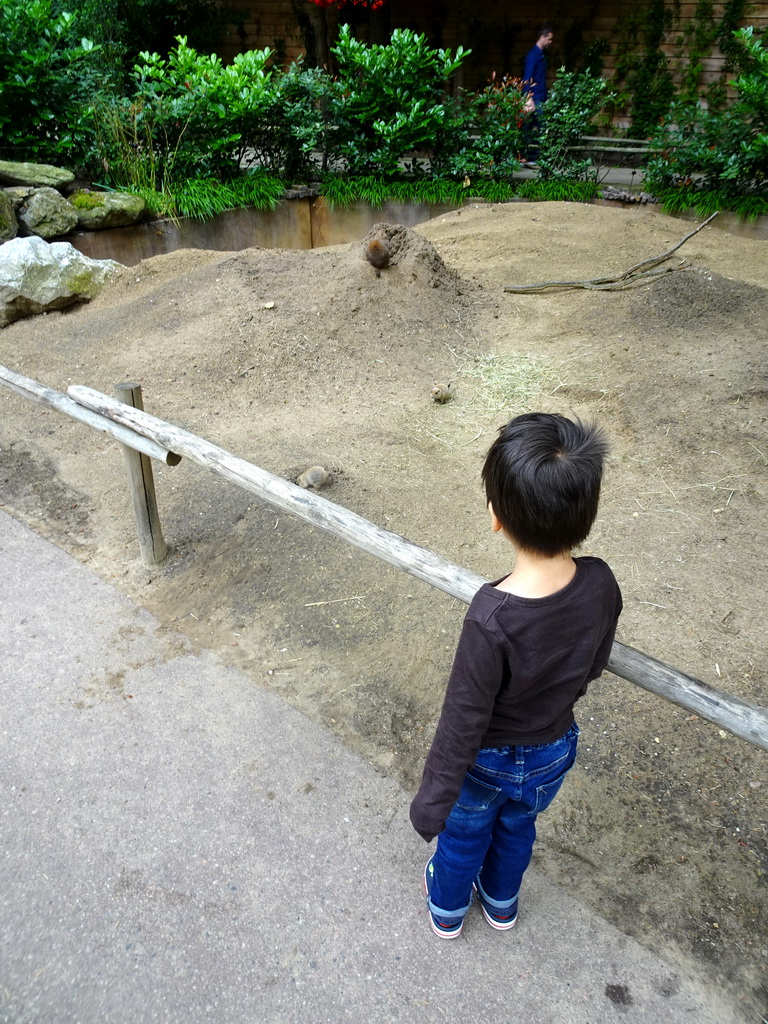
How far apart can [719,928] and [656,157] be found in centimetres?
919

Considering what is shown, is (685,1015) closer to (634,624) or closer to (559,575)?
(559,575)

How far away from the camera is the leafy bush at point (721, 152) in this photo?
7.72 metres

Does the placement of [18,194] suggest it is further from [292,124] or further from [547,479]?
[547,479]

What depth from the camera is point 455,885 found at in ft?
5.81

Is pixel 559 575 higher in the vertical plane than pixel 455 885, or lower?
higher

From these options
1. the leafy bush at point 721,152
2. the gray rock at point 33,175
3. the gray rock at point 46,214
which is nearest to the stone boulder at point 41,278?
the gray rock at point 46,214

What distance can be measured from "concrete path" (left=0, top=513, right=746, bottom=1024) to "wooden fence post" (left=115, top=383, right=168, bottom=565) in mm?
747

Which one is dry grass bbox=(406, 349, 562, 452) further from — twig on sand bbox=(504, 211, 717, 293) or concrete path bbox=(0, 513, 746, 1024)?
concrete path bbox=(0, 513, 746, 1024)

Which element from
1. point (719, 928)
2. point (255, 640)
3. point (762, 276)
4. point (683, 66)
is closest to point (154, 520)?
point (255, 640)

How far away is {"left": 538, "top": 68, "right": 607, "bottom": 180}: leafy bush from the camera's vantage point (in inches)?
340

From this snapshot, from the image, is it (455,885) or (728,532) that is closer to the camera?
(455,885)

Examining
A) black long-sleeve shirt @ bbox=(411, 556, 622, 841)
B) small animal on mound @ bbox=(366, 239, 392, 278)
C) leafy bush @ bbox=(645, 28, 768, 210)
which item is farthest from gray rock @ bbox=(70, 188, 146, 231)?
black long-sleeve shirt @ bbox=(411, 556, 622, 841)

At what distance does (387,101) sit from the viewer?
8.45 m

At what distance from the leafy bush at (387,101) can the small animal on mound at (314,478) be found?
6228 mm
